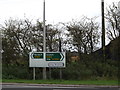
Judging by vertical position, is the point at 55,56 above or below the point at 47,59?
above

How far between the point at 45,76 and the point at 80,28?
28.8ft

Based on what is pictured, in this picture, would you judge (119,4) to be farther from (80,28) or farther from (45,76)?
(45,76)

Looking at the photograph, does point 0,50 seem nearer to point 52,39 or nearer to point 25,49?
point 25,49

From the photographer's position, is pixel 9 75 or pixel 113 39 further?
pixel 113 39

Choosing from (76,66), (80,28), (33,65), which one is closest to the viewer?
(33,65)

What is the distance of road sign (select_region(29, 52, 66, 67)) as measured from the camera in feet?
81.6

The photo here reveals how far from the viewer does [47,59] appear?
25234 mm

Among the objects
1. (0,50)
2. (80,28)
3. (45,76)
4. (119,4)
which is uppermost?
(119,4)

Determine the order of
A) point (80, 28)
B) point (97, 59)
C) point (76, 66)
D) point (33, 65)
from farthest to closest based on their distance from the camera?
1. point (80, 28)
2. point (97, 59)
3. point (76, 66)
4. point (33, 65)

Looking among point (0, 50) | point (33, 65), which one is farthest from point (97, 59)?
point (0, 50)

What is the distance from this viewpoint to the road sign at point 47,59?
24859 mm

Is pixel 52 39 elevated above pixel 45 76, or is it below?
above

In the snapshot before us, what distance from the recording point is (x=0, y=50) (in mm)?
30562

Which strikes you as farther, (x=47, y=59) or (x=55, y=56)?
(x=47, y=59)
